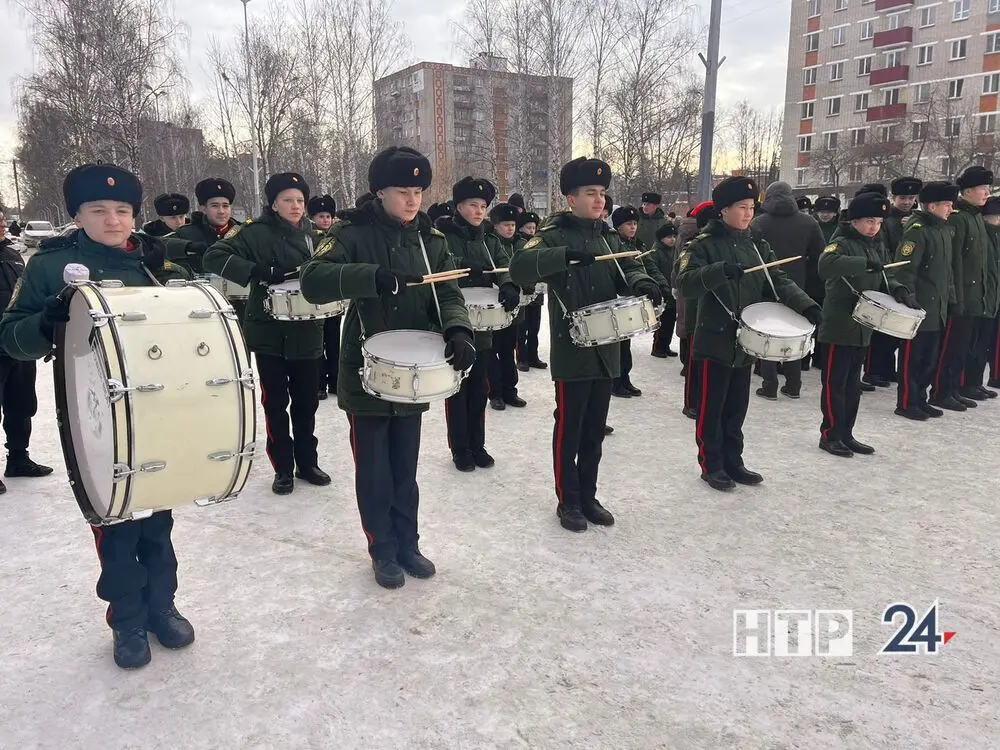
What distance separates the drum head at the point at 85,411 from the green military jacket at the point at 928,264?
20.7 feet

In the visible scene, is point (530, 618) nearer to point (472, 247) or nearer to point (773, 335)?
point (773, 335)

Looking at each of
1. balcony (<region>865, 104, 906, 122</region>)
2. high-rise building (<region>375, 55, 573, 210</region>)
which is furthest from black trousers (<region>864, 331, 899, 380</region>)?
balcony (<region>865, 104, 906, 122</region>)

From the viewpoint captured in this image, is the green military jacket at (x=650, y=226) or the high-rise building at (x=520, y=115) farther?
the high-rise building at (x=520, y=115)

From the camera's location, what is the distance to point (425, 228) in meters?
3.45

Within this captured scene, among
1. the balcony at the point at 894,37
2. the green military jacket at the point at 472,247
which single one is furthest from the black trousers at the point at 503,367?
the balcony at the point at 894,37

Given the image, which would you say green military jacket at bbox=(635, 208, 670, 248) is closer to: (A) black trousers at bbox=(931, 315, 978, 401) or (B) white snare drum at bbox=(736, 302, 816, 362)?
(A) black trousers at bbox=(931, 315, 978, 401)

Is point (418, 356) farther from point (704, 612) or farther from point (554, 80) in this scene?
point (554, 80)

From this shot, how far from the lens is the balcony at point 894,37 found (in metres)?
42.3

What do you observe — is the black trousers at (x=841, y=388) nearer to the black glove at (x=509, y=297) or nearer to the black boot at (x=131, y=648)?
the black glove at (x=509, y=297)

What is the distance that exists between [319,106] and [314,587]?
91.0 ft

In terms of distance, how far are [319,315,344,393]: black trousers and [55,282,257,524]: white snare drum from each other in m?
4.22

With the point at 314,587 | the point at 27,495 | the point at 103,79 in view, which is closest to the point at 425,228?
the point at 314,587

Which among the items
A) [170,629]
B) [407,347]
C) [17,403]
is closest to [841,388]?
[407,347]

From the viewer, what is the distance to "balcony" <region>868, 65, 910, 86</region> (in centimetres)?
4275
